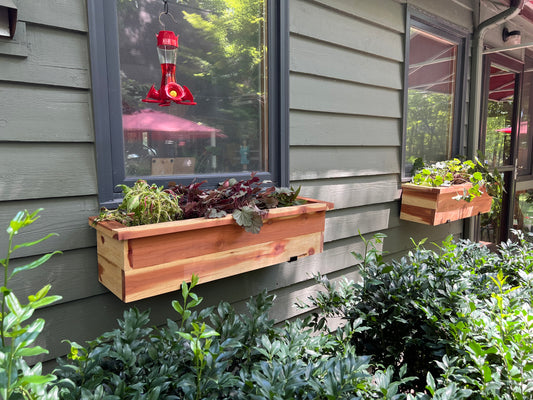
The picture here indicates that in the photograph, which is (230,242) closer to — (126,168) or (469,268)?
(126,168)

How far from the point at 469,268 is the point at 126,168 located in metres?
1.64

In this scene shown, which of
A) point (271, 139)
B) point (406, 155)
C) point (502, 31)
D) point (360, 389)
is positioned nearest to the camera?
point (360, 389)

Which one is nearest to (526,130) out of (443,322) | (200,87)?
(443,322)

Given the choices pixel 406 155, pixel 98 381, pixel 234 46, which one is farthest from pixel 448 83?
pixel 98 381

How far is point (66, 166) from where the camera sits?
1264mm

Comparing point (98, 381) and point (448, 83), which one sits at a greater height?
point (448, 83)

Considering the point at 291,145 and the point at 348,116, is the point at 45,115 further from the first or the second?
the point at 348,116

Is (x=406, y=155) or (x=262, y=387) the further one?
(x=406, y=155)

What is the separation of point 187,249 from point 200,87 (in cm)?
77

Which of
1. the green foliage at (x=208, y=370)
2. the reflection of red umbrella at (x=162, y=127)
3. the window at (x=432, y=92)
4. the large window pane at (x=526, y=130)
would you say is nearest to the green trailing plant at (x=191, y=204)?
the reflection of red umbrella at (x=162, y=127)

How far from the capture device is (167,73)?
141 centimetres

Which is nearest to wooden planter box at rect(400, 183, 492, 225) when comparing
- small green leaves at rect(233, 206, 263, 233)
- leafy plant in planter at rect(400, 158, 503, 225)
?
leafy plant in planter at rect(400, 158, 503, 225)

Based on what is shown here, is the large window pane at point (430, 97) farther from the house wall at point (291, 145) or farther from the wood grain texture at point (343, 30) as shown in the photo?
the wood grain texture at point (343, 30)

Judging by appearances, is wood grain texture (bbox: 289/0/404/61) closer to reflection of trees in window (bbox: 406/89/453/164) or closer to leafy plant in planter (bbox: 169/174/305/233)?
reflection of trees in window (bbox: 406/89/453/164)
